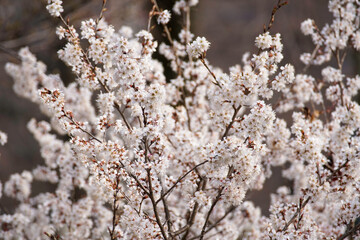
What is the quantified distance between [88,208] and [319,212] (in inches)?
102

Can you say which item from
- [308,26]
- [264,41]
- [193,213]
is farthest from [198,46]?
[308,26]

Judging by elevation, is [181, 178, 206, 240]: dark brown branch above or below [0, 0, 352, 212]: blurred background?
below

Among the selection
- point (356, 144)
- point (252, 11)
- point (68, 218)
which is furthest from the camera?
point (252, 11)

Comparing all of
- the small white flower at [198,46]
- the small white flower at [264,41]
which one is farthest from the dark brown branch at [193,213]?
the small white flower at [264,41]

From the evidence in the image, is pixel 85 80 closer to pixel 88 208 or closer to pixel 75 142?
pixel 75 142

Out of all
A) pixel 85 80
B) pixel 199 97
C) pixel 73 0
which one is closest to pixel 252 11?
pixel 73 0

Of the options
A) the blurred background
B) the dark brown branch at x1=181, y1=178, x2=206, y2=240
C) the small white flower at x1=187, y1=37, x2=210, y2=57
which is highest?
the blurred background

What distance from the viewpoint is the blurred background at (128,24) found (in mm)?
7395

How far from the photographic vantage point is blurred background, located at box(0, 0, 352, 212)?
739cm

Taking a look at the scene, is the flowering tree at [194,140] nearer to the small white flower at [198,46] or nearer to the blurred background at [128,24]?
the small white flower at [198,46]

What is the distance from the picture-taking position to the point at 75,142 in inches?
98.7

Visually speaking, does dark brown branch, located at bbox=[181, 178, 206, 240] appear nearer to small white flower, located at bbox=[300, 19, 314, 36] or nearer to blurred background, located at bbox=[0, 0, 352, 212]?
small white flower, located at bbox=[300, 19, 314, 36]

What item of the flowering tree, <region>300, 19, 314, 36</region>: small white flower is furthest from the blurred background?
the flowering tree

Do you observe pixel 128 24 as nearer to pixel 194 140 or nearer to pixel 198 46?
pixel 194 140
